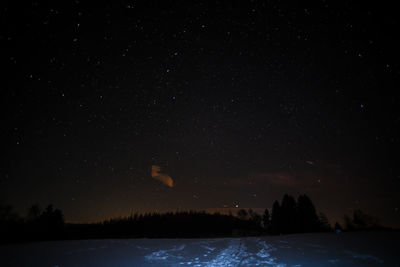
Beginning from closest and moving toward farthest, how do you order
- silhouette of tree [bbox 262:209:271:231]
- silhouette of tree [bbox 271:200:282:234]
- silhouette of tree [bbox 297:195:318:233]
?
silhouette of tree [bbox 297:195:318:233] → silhouette of tree [bbox 271:200:282:234] → silhouette of tree [bbox 262:209:271:231]

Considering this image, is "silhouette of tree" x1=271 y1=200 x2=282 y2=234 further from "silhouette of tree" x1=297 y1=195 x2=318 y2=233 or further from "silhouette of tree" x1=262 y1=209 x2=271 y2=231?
"silhouette of tree" x1=262 y1=209 x2=271 y2=231

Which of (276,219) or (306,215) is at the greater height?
(306,215)

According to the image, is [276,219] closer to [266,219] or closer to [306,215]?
[306,215]

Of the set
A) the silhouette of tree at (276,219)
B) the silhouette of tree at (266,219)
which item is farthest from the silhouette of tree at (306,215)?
the silhouette of tree at (266,219)

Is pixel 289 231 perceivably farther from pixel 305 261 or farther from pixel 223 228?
pixel 305 261

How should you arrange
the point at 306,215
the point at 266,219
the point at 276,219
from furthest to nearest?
the point at 266,219
the point at 276,219
the point at 306,215

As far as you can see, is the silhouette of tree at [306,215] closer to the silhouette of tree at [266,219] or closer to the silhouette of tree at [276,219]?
the silhouette of tree at [276,219]

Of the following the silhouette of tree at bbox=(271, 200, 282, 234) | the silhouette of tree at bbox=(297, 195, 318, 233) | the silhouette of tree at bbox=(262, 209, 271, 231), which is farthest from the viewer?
the silhouette of tree at bbox=(262, 209, 271, 231)

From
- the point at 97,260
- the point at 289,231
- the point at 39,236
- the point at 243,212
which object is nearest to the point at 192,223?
the point at 243,212

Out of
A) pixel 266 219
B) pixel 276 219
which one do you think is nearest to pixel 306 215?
pixel 276 219

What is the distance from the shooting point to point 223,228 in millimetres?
63344

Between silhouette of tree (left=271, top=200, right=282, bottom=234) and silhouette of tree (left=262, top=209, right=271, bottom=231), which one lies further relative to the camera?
silhouette of tree (left=262, top=209, right=271, bottom=231)

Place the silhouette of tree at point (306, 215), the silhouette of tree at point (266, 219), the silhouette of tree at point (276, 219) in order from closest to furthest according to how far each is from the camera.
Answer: the silhouette of tree at point (306, 215) → the silhouette of tree at point (276, 219) → the silhouette of tree at point (266, 219)

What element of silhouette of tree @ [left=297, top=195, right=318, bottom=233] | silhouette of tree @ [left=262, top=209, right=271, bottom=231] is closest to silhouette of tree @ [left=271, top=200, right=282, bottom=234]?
silhouette of tree @ [left=297, top=195, right=318, bottom=233]
